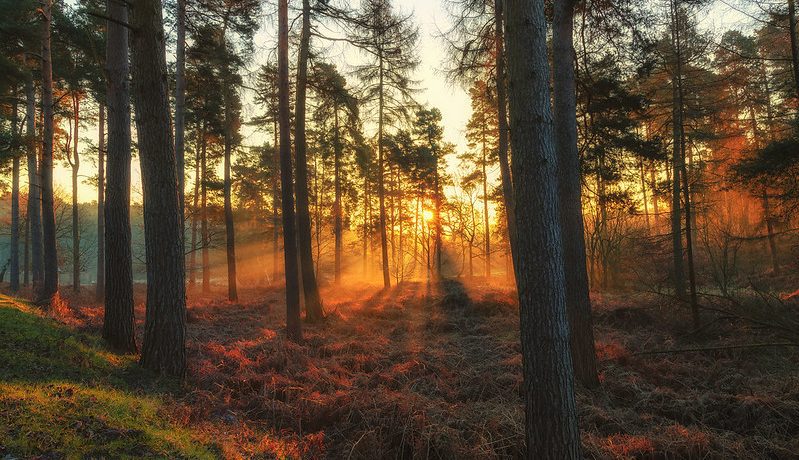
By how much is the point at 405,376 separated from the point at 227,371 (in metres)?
3.12

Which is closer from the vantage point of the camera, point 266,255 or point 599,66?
point 599,66

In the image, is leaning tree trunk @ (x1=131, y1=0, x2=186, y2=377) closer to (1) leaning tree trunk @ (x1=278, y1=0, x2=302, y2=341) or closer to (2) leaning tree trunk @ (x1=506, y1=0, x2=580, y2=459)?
(1) leaning tree trunk @ (x1=278, y1=0, x2=302, y2=341)

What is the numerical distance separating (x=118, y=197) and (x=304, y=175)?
16.7 ft

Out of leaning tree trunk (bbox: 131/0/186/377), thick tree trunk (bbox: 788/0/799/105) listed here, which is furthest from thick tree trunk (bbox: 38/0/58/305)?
thick tree trunk (bbox: 788/0/799/105)

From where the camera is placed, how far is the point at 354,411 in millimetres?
4965

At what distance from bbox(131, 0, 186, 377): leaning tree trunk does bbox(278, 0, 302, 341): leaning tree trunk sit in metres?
3.57

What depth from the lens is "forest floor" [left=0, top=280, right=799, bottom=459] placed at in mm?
3678

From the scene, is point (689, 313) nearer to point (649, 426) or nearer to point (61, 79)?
point (649, 426)

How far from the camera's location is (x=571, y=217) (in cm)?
614

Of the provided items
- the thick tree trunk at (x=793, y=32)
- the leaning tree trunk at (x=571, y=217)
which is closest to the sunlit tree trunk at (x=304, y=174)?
the leaning tree trunk at (x=571, y=217)

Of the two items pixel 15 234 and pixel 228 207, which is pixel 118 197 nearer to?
pixel 228 207

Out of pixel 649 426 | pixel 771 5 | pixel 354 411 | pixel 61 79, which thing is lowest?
pixel 649 426

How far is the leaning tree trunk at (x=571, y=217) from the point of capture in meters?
6.13

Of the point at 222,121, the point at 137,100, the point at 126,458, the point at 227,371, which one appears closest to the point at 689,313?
the point at 227,371
